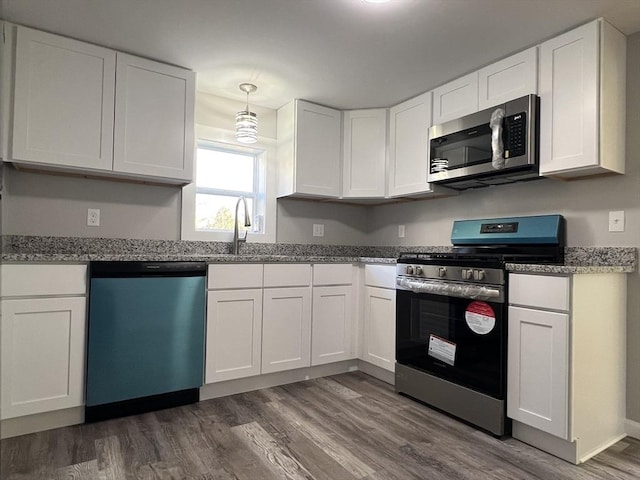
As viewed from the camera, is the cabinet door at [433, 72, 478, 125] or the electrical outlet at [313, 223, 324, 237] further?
the electrical outlet at [313, 223, 324, 237]

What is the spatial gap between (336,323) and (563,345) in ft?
5.27

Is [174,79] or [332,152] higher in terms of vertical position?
[174,79]

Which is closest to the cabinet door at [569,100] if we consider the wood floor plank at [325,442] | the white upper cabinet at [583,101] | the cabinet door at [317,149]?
the white upper cabinet at [583,101]

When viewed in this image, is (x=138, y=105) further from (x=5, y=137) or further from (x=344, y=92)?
(x=344, y=92)

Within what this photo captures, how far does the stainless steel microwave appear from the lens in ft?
7.57

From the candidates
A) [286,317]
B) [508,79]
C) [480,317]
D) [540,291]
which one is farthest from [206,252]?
[508,79]

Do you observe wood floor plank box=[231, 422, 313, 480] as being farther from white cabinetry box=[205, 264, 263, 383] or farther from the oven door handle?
the oven door handle

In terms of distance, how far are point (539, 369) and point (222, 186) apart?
8.45 ft

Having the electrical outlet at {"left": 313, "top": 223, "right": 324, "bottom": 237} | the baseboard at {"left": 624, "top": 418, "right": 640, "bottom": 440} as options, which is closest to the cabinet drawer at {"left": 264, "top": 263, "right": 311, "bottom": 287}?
the electrical outlet at {"left": 313, "top": 223, "right": 324, "bottom": 237}

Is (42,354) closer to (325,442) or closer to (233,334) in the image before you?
(233,334)

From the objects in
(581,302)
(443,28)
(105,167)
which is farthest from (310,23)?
(581,302)

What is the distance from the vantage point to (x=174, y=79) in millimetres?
2715

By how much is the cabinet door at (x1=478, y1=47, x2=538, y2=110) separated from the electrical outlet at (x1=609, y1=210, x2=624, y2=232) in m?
0.82

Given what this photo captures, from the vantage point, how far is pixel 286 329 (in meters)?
2.87
